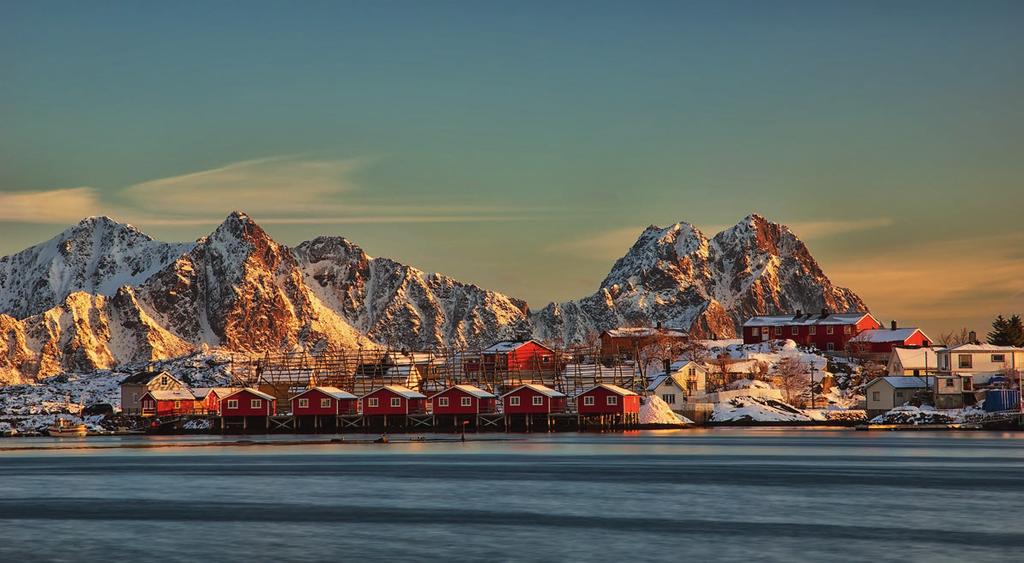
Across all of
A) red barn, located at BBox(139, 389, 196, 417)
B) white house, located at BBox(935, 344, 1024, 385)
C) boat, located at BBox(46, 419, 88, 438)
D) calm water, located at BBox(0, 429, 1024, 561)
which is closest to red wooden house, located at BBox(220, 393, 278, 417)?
boat, located at BBox(46, 419, 88, 438)

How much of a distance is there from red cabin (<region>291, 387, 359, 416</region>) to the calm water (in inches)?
2593

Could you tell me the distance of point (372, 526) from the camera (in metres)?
42.1

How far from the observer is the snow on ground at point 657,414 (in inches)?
5561

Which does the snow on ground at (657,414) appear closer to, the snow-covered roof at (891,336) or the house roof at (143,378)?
the snow-covered roof at (891,336)

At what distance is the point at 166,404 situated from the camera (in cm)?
18025

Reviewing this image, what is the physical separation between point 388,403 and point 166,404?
148 feet

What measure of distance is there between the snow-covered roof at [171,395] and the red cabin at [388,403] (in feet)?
140

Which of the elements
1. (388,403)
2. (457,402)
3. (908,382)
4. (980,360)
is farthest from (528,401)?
(980,360)

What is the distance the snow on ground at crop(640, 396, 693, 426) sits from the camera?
141 meters

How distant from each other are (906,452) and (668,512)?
4287cm

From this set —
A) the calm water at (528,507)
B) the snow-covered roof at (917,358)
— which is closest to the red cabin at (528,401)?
the snow-covered roof at (917,358)

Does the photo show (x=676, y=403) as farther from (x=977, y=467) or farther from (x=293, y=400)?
(x=977, y=467)

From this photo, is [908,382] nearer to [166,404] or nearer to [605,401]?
[605,401]

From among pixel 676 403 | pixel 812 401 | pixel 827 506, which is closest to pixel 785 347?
pixel 812 401
